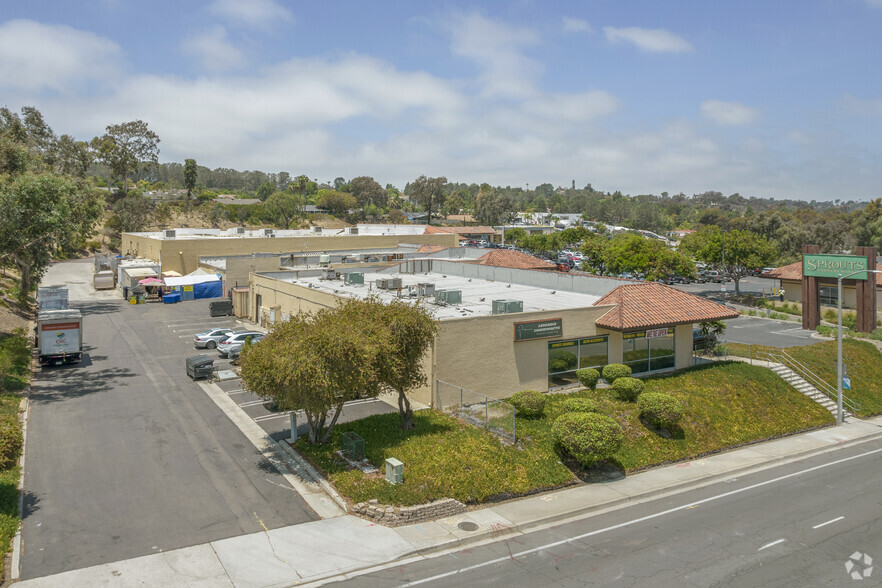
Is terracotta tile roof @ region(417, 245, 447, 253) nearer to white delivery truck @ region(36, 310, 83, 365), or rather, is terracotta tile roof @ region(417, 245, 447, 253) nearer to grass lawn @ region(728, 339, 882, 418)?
grass lawn @ region(728, 339, 882, 418)

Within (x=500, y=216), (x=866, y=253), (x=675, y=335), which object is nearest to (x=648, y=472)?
(x=675, y=335)

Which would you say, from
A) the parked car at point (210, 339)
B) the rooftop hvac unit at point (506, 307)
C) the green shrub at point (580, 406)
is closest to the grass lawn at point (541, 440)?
the green shrub at point (580, 406)

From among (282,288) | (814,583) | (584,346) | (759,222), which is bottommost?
(814,583)

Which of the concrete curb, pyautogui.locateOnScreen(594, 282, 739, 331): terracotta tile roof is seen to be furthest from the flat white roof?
the concrete curb

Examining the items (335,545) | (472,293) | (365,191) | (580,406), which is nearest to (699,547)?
(580,406)

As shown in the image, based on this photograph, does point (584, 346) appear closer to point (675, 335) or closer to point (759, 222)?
point (675, 335)

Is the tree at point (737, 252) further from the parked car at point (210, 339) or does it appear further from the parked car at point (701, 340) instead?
the parked car at point (210, 339)

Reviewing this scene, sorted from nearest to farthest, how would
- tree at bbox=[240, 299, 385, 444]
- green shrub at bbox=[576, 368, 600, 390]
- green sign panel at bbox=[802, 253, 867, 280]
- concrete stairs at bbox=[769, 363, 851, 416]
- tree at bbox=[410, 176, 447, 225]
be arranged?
tree at bbox=[240, 299, 385, 444] → green shrub at bbox=[576, 368, 600, 390] → concrete stairs at bbox=[769, 363, 851, 416] → green sign panel at bbox=[802, 253, 867, 280] → tree at bbox=[410, 176, 447, 225]

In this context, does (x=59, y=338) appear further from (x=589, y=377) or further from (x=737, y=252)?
(x=737, y=252)
